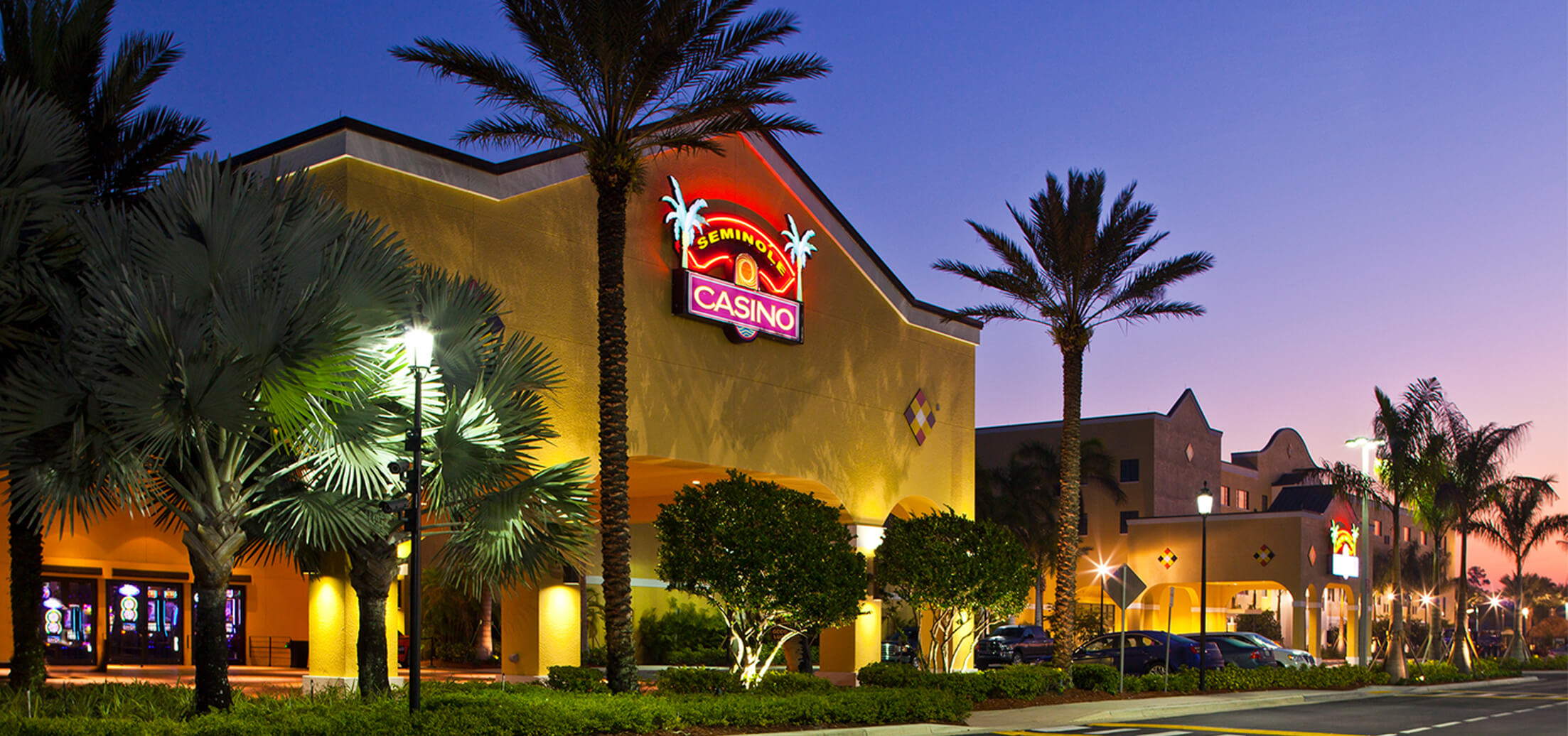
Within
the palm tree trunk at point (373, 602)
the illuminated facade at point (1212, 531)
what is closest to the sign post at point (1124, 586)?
the palm tree trunk at point (373, 602)

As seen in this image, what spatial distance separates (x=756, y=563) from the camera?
22.2 meters

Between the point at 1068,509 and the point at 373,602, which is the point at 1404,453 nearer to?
the point at 1068,509

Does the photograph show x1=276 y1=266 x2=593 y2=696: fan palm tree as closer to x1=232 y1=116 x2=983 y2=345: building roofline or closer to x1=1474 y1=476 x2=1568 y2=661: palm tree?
x1=232 y1=116 x2=983 y2=345: building roofline

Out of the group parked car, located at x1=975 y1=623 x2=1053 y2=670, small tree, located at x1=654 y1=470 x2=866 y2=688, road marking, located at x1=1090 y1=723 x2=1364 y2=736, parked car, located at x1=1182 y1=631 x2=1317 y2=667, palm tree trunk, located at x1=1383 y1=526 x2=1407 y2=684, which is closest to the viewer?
road marking, located at x1=1090 y1=723 x2=1364 y2=736

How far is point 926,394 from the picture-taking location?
34500 millimetres

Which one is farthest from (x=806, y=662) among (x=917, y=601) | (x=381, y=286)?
(x=381, y=286)

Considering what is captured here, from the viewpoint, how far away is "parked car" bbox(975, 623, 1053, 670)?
135 feet

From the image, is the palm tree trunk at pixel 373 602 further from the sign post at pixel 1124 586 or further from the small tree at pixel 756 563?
the sign post at pixel 1124 586

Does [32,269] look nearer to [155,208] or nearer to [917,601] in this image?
[155,208]

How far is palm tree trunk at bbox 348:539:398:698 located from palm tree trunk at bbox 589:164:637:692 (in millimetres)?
3323

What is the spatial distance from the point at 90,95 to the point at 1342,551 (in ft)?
176

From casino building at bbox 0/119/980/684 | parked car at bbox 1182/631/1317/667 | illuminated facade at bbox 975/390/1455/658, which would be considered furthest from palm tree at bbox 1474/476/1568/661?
casino building at bbox 0/119/980/684

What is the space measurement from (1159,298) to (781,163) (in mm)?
9241

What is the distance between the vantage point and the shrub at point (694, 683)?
21.7 metres
